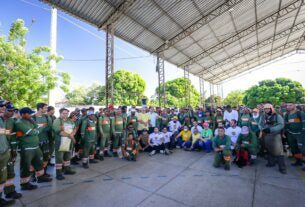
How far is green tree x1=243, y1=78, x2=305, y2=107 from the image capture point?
27891mm

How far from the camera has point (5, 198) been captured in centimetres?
342

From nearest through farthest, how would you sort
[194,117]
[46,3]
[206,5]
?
[46,3], [194,117], [206,5]

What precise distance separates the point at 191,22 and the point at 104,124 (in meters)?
9.40

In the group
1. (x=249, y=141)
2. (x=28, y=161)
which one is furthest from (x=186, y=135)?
(x=28, y=161)

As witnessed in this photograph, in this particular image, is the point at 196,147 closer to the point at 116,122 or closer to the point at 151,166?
the point at 151,166

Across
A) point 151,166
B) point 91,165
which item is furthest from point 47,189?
point 151,166

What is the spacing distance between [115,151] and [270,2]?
13.6m

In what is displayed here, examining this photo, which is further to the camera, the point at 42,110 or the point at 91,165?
the point at 91,165

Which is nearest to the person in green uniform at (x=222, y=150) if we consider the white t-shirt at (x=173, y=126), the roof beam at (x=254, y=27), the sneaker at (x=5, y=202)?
the white t-shirt at (x=173, y=126)

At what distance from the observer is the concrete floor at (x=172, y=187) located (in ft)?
10.8

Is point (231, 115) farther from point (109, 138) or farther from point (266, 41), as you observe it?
point (266, 41)

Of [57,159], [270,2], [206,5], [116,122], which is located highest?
[270,2]

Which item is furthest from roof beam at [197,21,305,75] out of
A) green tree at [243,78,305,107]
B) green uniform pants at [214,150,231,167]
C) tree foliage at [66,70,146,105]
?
green uniform pants at [214,150,231,167]

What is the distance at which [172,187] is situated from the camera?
389cm
